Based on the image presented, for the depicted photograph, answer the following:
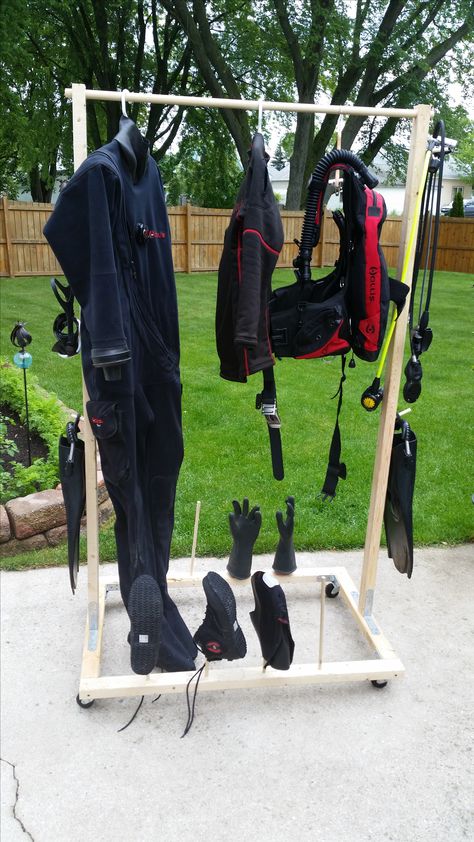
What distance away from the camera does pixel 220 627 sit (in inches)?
93.8

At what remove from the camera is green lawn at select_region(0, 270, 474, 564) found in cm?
396

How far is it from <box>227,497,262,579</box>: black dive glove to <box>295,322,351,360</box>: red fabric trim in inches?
34.5

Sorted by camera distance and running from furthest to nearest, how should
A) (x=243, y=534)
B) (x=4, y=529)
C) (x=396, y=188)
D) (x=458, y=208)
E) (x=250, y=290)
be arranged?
(x=396, y=188)
(x=458, y=208)
(x=4, y=529)
(x=243, y=534)
(x=250, y=290)

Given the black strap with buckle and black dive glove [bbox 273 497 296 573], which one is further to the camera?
black dive glove [bbox 273 497 296 573]

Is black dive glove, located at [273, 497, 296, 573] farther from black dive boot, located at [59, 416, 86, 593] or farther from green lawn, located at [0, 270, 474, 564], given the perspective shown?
black dive boot, located at [59, 416, 86, 593]

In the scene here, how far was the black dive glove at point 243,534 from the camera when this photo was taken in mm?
3131

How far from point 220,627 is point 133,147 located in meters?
1.71

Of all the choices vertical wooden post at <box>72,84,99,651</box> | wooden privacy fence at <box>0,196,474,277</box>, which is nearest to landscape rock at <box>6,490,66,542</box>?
vertical wooden post at <box>72,84,99,651</box>

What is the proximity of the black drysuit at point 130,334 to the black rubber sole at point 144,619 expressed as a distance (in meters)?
0.24

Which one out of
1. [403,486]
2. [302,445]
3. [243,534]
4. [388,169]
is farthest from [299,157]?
[388,169]

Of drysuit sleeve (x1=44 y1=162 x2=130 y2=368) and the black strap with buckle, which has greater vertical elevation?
drysuit sleeve (x1=44 y1=162 x2=130 y2=368)

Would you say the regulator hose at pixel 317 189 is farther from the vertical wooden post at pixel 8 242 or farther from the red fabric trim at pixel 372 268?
the vertical wooden post at pixel 8 242

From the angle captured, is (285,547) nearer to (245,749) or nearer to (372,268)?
(245,749)

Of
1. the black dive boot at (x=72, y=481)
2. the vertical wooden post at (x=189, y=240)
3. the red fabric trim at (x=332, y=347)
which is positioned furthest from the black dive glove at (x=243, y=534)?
the vertical wooden post at (x=189, y=240)
